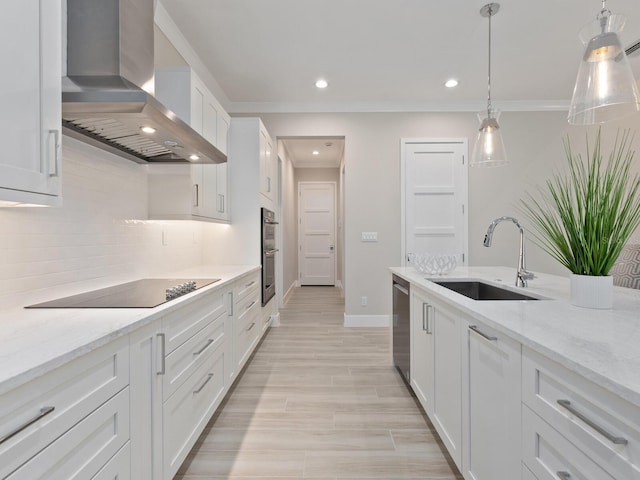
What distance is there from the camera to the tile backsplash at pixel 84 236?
1.39 m

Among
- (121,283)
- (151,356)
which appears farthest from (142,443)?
(121,283)

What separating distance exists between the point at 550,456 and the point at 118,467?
126cm

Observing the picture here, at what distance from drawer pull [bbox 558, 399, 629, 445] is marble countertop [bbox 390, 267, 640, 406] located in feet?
0.35

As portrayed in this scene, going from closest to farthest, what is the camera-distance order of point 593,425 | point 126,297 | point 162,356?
1. point 593,425
2. point 162,356
3. point 126,297

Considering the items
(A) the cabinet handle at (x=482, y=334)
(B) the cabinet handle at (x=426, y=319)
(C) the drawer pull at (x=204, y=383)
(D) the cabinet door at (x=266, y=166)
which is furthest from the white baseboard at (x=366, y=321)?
(A) the cabinet handle at (x=482, y=334)

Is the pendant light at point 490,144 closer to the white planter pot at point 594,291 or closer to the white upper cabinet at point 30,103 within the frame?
the white planter pot at point 594,291

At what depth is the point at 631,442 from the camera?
2.07 ft

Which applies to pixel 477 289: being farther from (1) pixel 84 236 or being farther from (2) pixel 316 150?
(2) pixel 316 150

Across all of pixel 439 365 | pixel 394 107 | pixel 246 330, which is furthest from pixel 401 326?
pixel 394 107

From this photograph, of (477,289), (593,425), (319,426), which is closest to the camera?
(593,425)

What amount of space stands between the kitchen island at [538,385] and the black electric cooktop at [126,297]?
128cm

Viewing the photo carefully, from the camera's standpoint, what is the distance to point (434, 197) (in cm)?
434

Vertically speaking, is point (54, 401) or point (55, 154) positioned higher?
point (55, 154)

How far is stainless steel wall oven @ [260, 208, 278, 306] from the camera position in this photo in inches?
139
